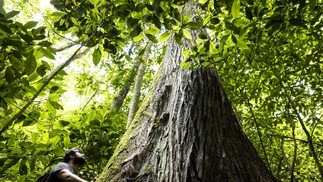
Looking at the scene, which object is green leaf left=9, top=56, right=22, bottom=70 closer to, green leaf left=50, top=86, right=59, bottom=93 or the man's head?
green leaf left=50, top=86, right=59, bottom=93

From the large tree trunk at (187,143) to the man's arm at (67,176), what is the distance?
57cm

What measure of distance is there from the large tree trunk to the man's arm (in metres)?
0.57

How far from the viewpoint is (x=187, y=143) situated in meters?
2.33

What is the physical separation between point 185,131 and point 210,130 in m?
0.25

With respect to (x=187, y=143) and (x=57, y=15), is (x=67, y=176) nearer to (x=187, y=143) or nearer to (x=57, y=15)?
(x=187, y=143)

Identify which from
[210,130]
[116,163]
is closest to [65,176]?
[116,163]

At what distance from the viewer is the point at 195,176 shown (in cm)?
196

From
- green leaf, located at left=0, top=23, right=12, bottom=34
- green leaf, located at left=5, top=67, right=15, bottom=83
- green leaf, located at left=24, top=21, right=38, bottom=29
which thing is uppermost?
green leaf, located at left=24, top=21, right=38, bottom=29

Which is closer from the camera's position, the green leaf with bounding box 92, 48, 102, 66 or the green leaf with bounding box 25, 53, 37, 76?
the green leaf with bounding box 25, 53, 37, 76

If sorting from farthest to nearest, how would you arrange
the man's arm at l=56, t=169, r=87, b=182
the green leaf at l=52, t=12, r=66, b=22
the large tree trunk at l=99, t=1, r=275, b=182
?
the man's arm at l=56, t=169, r=87, b=182, the large tree trunk at l=99, t=1, r=275, b=182, the green leaf at l=52, t=12, r=66, b=22

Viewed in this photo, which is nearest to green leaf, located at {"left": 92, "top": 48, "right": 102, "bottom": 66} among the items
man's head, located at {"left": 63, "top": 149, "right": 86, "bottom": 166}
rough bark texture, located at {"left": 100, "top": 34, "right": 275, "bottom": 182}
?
rough bark texture, located at {"left": 100, "top": 34, "right": 275, "bottom": 182}

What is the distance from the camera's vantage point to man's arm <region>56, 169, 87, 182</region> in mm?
2842

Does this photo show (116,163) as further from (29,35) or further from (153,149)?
(29,35)

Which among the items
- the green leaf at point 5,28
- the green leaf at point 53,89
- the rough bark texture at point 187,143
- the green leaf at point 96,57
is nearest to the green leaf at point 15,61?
the green leaf at point 5,28
